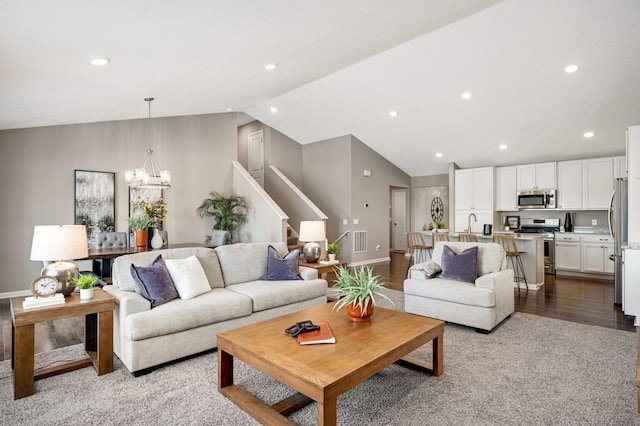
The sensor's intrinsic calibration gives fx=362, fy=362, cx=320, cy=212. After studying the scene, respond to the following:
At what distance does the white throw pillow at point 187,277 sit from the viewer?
3223 mm

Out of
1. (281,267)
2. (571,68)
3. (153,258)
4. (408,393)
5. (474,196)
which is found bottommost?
(408,393)

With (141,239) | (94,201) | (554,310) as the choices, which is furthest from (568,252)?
(94,201)

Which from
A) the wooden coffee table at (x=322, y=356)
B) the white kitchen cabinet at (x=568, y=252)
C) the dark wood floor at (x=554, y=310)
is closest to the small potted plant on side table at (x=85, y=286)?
the dark wood floor at (x=554, y=310)

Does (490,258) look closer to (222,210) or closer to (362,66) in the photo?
(362,66)

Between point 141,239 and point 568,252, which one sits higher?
point 141,239

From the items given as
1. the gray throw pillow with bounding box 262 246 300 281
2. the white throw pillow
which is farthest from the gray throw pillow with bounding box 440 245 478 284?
the white throw pillow

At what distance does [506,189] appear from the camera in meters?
7.86

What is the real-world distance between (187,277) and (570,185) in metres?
7.21

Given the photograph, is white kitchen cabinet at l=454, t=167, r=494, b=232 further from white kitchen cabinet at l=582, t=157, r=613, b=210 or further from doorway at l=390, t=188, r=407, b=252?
doorway at l=390, t=188, r=407, b=252

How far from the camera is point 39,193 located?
18.2 feet

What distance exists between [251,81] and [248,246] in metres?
2.38

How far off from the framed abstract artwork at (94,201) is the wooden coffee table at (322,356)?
4780mm

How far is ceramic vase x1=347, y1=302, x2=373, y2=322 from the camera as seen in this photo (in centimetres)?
264

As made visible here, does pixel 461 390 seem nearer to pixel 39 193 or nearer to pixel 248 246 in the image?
pixel 248 246
